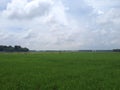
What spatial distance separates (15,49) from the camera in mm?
141000

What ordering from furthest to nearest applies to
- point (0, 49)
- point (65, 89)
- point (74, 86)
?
point (0, 49), point (74, 86), point (65, 89)

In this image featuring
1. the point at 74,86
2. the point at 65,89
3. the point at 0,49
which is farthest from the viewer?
the point at 0,49

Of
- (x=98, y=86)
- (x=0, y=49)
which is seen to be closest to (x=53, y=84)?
(x=98, y=86)

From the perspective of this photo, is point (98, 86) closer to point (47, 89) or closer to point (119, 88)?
point (119, 88)

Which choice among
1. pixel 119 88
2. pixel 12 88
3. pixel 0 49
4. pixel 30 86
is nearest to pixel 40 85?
pixel 30 86

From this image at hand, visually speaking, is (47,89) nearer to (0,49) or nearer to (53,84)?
(53,84)

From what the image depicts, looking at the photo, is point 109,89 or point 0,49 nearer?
point 109,89

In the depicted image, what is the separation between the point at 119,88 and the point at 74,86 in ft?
7.39

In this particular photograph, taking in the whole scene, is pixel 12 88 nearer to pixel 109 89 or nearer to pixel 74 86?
pixel 74 86

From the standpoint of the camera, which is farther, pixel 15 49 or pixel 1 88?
pixel 15 49

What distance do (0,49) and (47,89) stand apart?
425 ft

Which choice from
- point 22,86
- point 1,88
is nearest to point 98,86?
point 22,86

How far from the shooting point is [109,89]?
11758 millimetres

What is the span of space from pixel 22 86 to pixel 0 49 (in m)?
129
